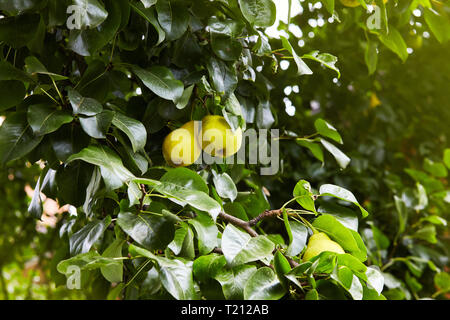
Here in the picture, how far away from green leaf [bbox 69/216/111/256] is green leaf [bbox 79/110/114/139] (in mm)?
108

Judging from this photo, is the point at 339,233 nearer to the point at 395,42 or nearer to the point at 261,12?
the point at 261,12

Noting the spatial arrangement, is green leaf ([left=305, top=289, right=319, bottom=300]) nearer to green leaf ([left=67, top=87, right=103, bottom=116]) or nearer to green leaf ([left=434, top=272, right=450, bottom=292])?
green leaf ([left=67, top=87, right=103, bottom=116])

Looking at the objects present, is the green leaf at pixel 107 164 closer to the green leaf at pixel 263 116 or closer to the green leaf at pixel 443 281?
the green leaf at pixel 263 116

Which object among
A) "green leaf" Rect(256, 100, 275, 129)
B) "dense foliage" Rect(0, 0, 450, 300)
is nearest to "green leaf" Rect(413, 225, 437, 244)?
"dense foliage" Rect(0, 0, 450, 300)

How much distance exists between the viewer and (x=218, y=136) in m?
0.65

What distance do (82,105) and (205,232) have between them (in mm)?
232

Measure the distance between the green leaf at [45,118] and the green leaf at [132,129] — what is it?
6 cm

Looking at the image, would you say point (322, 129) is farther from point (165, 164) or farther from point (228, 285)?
point (228, 285)

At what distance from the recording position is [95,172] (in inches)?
23.1

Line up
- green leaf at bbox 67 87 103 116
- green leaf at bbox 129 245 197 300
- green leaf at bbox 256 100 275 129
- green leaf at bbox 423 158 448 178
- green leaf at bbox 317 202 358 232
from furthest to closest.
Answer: green leaf at bbox 423 158 448 178 → green leaf at bbox 256 100 275 129 → green leaf at bbox 317 202 358 232 → green leaf at bbox 67 87 103 116 → green leaf at bbox 129 245 197 300

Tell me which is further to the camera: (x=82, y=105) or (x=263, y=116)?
(x=263, y=116)

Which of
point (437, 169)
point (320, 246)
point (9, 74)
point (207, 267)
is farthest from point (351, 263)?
point (437, 169)

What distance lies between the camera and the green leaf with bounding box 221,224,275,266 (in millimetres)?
487
